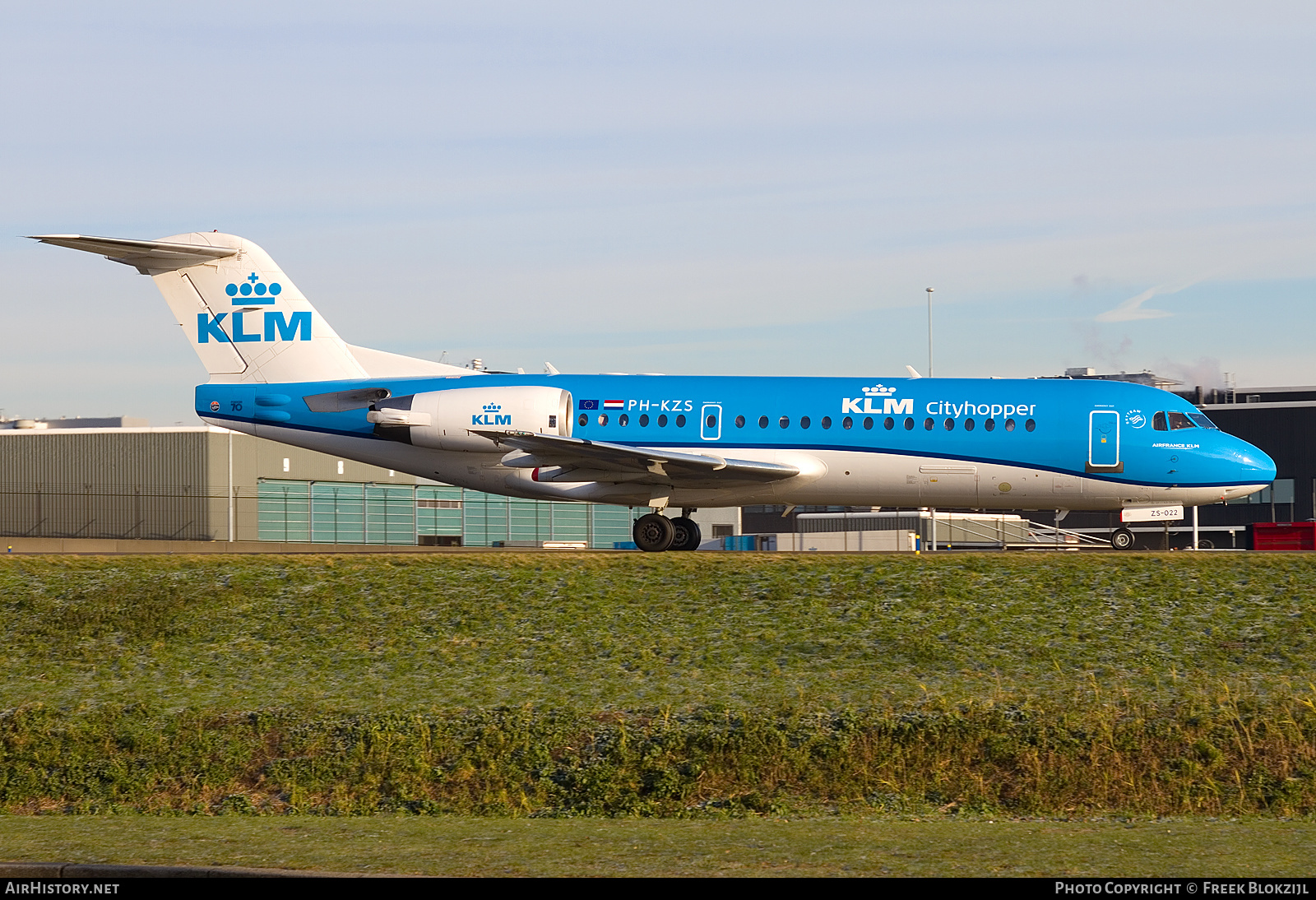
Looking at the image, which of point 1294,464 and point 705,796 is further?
point 1294,464

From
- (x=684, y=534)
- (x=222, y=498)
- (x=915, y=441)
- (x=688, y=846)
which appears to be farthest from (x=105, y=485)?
(x=688, y=846)

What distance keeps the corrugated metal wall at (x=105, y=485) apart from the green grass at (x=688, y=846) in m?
48.1

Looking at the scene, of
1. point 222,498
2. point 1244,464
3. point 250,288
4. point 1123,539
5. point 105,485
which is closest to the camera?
point 1244,464

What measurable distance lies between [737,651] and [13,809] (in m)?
9.60

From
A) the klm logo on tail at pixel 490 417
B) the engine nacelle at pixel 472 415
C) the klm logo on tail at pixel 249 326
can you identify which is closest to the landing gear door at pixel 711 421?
the engine nacelle at pixel 472 415

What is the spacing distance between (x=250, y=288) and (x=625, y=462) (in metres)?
9.57

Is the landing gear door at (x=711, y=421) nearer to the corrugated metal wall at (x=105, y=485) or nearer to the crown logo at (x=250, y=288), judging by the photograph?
the crown logo at (x=250, y=288)

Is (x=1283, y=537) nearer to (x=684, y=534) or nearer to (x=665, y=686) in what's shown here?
(x=684, y=534)

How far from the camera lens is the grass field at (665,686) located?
52.5 ft

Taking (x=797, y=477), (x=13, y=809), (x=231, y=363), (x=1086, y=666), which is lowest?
(x=13, y=809)

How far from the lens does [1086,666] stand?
18.8m

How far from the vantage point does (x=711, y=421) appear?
27891mm

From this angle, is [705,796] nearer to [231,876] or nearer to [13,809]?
[231,876]
